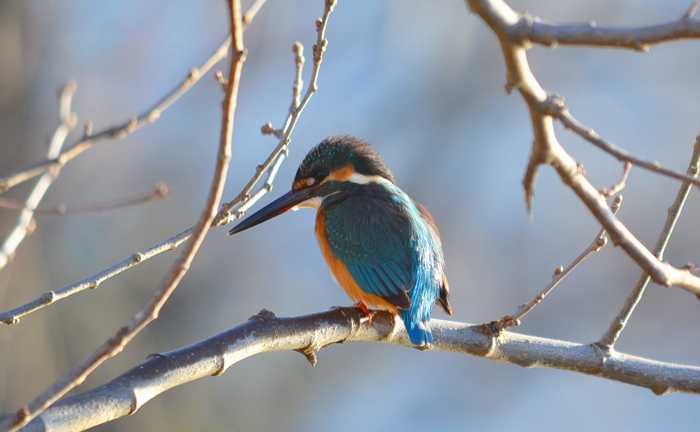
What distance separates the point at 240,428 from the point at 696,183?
5.94 metres

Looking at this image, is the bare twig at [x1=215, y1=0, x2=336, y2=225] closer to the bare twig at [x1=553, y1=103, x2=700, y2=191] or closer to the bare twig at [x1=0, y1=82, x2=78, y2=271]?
the bare twig at [x1=0, y1=82, x2=78, y2=271]

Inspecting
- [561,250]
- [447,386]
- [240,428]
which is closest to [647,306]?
[561,250]

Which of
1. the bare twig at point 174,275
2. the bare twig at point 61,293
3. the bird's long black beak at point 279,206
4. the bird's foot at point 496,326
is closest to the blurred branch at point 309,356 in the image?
the bird's foot at point 496,326

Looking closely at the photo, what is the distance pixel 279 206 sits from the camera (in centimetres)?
320

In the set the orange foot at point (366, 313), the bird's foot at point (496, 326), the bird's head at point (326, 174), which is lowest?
the bird's foot at point (496, 326)

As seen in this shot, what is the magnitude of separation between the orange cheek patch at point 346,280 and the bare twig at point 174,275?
1312mm

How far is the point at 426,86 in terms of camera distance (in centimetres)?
773

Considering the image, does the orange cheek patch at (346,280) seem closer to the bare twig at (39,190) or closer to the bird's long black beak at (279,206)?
the bird's long black beak at (279,206)

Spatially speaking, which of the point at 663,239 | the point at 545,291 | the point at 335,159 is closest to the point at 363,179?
the point at 335,159

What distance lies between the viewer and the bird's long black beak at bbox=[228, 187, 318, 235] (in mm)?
3186

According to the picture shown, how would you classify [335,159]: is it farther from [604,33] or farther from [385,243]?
[604,33]

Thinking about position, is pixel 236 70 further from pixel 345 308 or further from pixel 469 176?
pixel 469 176

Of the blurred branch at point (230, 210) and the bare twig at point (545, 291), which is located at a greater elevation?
the blurred branch at point (230, 210)

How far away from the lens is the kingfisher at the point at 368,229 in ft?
9.17
